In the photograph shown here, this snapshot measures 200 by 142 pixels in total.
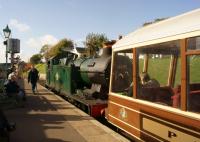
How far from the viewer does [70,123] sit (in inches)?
434

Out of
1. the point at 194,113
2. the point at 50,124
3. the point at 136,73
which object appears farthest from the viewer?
the point at 50,124

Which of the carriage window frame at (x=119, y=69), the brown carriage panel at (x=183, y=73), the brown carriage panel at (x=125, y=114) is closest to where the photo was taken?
the brown carriage panel at (x=183, y=73)

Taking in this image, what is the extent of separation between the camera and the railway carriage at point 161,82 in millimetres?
5809

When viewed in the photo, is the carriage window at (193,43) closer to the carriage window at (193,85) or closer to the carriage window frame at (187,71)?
the carriage window frame at (187,71)

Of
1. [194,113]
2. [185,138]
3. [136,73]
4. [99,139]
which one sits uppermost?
[136,73]

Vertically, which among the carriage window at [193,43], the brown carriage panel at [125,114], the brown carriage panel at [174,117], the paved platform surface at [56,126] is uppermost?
the carriage window at [193,43]

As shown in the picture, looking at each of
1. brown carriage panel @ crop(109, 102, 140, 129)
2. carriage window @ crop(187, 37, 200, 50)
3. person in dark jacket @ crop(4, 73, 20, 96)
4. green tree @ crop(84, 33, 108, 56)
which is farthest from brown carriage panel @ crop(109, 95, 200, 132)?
green tree @ crop(84, 33, 108, 56)

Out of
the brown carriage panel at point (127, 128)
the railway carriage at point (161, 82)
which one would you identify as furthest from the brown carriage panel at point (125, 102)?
the brown carriage panel at point (127, 128)

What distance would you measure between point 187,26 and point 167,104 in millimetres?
1451

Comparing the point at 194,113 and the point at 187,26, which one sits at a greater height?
the point at 187,26

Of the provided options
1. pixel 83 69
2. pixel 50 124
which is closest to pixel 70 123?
pixel 50 124

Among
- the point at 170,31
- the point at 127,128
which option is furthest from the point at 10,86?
the point at 170,31

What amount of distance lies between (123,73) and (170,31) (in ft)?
8.25

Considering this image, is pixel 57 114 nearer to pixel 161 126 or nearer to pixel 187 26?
pixel 161 126
